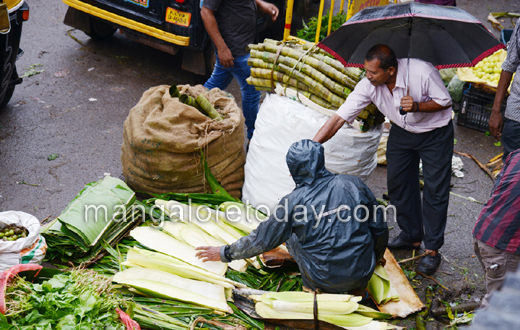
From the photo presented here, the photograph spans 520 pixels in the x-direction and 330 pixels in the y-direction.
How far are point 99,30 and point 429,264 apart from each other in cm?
553

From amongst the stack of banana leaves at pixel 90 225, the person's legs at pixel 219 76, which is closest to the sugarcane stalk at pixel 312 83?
the person's legs at pixel 219 76

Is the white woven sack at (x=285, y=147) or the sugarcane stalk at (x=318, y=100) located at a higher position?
the sugarcane stalk at (x=318, y=100)

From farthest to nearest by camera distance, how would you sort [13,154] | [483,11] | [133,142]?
[483,11] < [13,154] < [133,142]

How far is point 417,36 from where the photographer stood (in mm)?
3520

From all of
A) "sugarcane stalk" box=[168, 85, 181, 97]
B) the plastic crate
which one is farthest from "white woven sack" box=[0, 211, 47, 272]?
the plastic crate

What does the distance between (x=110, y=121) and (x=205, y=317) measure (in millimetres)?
3145

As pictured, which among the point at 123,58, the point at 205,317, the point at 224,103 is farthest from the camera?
the point at 123,58

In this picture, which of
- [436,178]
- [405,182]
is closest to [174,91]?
[405,182]

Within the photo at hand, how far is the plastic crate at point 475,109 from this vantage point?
5.59 m

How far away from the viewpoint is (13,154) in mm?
4922

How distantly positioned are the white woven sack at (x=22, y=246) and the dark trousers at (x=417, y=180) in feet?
8.75

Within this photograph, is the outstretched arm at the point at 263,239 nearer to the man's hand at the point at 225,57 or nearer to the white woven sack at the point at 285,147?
the white woven sack at the point at 285,147

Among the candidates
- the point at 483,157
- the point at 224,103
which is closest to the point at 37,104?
the point at 224,103

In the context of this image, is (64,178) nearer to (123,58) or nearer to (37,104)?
(37,104)
